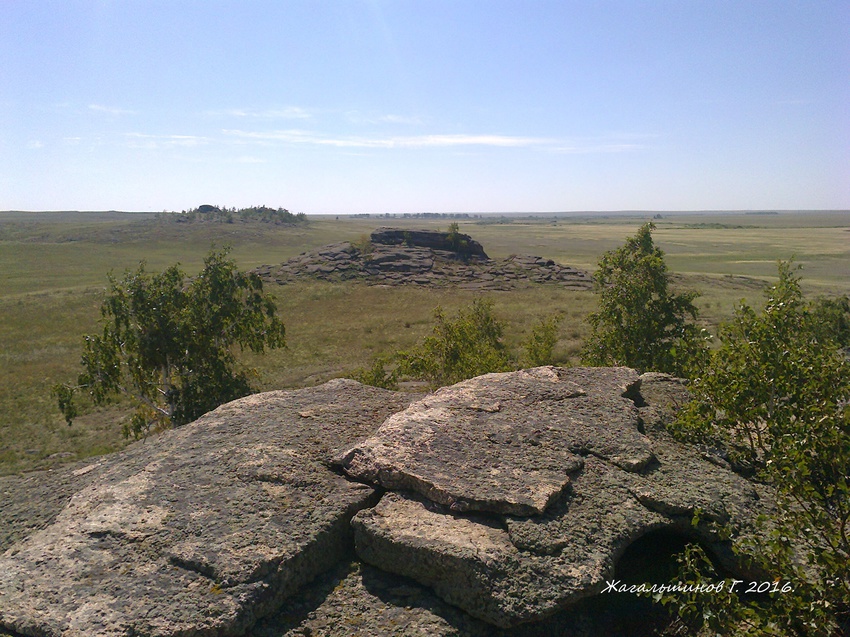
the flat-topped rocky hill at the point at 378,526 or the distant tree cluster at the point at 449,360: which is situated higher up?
the flat-topped rocky hill at the point at 378,526

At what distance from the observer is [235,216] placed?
602 ft

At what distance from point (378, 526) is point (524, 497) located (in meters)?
1.51

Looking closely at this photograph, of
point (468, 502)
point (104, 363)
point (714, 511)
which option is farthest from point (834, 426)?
point (104, 363)

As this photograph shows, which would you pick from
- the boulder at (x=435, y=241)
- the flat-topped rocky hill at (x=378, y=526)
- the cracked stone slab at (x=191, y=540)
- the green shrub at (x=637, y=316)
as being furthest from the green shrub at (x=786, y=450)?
the boulder at (x=435, y=241)

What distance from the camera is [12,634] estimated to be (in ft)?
14.7

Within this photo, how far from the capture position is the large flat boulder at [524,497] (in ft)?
16.4

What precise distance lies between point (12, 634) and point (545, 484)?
4920 millimetres

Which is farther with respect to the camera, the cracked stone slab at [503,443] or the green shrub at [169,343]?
the green shrub at [169,343]

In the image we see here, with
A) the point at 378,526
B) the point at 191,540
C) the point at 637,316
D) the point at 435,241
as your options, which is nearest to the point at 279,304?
the point at 435,241

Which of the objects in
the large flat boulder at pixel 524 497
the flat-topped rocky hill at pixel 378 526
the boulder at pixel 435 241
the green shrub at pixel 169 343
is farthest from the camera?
the boulder at pixel 435 241

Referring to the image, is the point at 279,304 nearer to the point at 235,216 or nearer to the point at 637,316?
the point at 637,316

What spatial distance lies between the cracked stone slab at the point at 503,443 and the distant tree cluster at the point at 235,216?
16797 cm

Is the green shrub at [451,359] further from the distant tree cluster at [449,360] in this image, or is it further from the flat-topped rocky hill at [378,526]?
the flat-topped rocky hill at [378,526]

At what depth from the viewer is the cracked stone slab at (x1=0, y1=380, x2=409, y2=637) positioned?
181 inches
